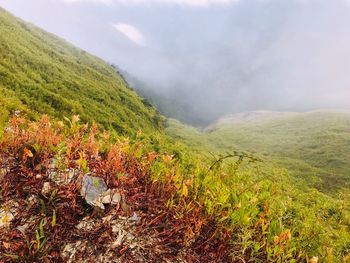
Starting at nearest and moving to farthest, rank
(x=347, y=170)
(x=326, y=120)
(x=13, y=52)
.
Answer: (x=13, y=52)
(x=347, y=170)
(x=326, y=120)

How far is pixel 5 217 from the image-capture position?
360 cm

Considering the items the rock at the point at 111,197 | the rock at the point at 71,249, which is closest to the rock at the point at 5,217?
the rock at the point at 71,249

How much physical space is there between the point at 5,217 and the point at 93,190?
1069 mm

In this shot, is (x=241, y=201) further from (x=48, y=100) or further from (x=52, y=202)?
(x=48, y=100)

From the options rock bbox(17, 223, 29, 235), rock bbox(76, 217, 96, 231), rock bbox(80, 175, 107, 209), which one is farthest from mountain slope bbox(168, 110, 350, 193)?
rock bbox(17, 223, 29, 235)

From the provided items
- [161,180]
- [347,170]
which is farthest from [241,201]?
[347,170]

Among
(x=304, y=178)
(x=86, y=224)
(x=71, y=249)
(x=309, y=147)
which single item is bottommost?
(x=309, y=147)

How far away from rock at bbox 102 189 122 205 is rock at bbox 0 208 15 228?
1.10 metres

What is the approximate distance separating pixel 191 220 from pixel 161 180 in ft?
2.85

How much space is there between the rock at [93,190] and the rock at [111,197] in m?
0.05

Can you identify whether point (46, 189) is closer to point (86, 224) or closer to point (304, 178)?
point (86, 224)

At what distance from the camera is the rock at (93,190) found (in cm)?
408

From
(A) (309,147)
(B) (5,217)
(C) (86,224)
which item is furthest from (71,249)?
(A) (309,147)

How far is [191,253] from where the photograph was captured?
3.98 meters
